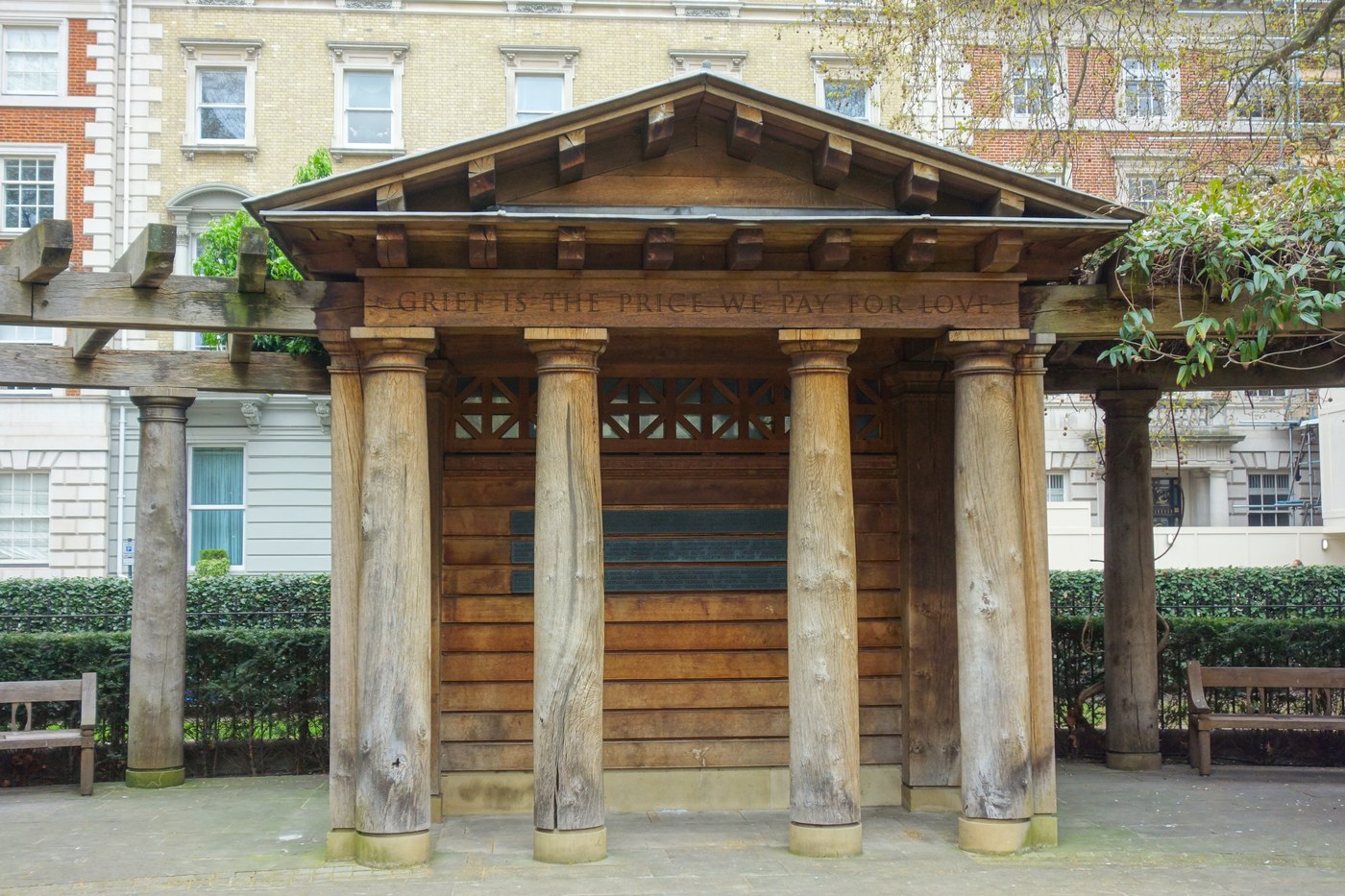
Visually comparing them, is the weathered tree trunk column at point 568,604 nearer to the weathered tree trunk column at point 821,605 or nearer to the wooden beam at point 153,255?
the weathered tree trunk column at point 821,605

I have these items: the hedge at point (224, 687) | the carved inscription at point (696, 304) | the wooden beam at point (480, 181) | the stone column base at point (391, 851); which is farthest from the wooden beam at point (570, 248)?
the hedge at point (224, 687)

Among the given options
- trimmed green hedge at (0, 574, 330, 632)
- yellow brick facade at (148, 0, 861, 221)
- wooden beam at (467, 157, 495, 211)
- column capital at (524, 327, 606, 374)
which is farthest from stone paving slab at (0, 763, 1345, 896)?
yellow brick facade at (148, 0, 861, 221)

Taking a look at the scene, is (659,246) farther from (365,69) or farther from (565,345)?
(365,69)

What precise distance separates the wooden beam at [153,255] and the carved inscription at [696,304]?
128cm

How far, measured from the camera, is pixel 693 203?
9031 mm

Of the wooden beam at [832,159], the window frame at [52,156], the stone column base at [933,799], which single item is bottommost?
the stone column base at [933,799]

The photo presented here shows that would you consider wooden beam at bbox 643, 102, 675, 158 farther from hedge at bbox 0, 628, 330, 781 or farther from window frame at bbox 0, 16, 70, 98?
window frame at bbox 0, 16, 70, 98

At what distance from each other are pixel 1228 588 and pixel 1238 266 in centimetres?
1197

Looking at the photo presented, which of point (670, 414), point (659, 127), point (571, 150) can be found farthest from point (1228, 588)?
point (571, 150)

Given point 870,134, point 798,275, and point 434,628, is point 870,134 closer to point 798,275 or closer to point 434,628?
point 798,275

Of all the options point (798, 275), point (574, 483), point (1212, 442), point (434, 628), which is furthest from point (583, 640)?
point (1212, 442)

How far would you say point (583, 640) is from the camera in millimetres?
8703

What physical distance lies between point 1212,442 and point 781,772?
82.7ft

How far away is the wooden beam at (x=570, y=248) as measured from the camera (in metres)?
8.38
